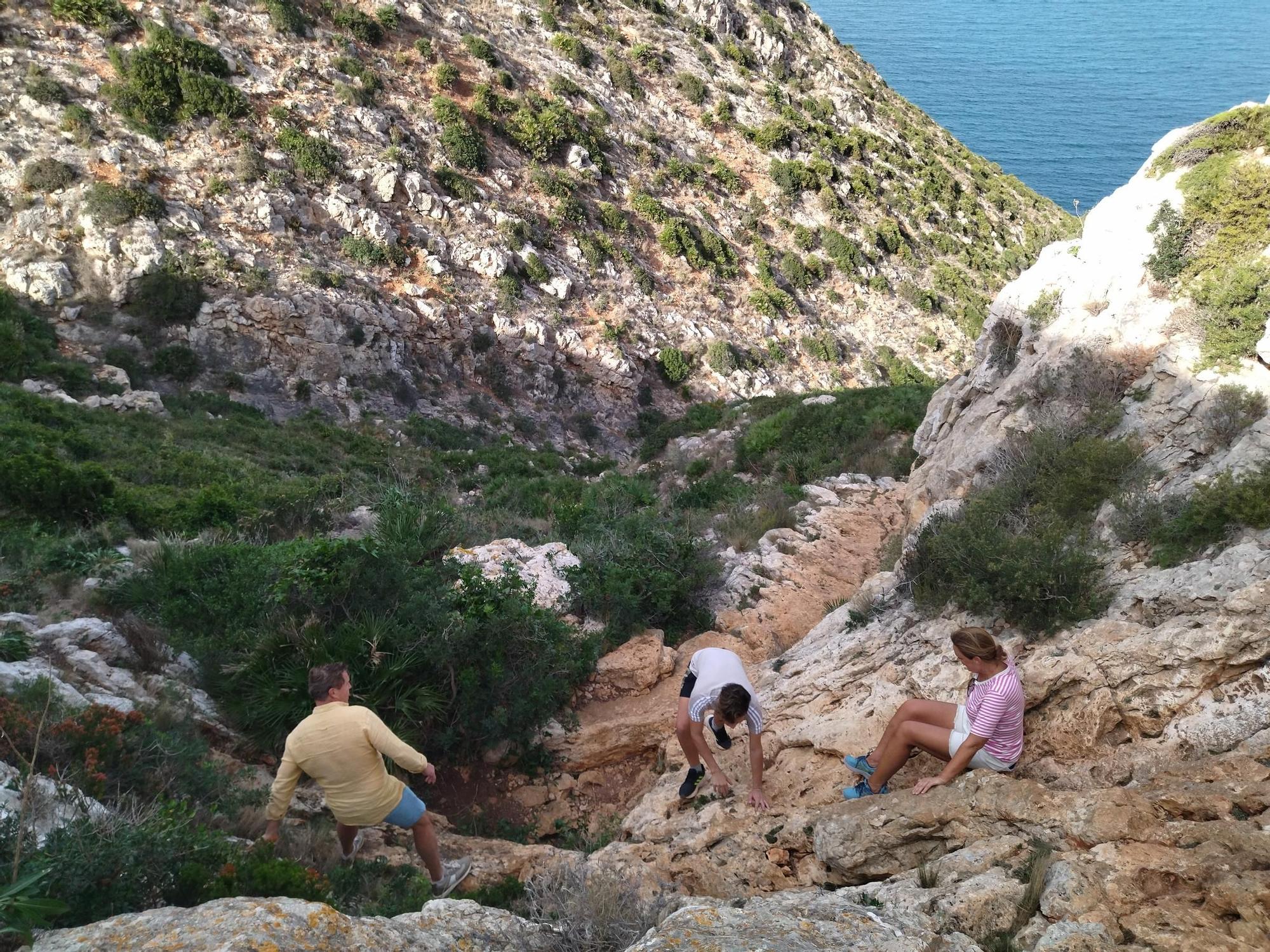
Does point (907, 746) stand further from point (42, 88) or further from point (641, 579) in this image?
point (42, 88)

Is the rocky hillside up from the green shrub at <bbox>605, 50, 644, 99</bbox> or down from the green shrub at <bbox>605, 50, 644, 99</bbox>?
down

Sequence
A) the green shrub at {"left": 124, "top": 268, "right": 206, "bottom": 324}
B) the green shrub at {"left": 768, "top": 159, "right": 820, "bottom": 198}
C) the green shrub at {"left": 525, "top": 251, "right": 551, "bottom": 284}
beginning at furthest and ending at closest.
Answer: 1. the green shrub at {"left": 768, "top": 159, "right": 820, "bottom": 198}
2. the green shrub at {"left": 525, "top": 251, "right": 551, "bottom": 284}
3. the green shrub at {"left": 124, "top": 268, "right": 206, "bottom": 324}

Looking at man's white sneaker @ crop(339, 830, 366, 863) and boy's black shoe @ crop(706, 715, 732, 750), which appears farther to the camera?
boy's black shoe @ crop(706, 715, 732, 750)

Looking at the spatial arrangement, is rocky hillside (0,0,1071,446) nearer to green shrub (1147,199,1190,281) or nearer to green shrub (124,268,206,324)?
green shrub (124,268,206,324)

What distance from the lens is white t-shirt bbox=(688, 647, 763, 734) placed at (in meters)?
4.33

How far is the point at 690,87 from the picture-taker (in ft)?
99.8

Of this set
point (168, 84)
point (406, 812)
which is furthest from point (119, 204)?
point (406, 812)

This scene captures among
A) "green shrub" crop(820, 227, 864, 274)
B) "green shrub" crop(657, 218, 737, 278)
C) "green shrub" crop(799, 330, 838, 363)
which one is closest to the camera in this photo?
"green shrub" crop(657, 218, 737, 278)

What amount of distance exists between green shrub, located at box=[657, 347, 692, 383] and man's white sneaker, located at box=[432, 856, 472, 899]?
2033cm

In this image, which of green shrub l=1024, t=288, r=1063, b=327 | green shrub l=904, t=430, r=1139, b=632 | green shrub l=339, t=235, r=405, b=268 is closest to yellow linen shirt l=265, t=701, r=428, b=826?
green shrub l=904, t=430, r=1139, b=632

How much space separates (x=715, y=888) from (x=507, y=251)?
69.2ft

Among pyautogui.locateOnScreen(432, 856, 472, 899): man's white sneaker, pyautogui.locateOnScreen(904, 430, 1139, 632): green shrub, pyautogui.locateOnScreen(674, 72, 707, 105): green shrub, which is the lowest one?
pyautogui.locateOnScreen(432, 856, 472, 899): man's white sneaker

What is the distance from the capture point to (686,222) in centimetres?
2711

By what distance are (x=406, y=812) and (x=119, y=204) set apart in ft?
61.9
